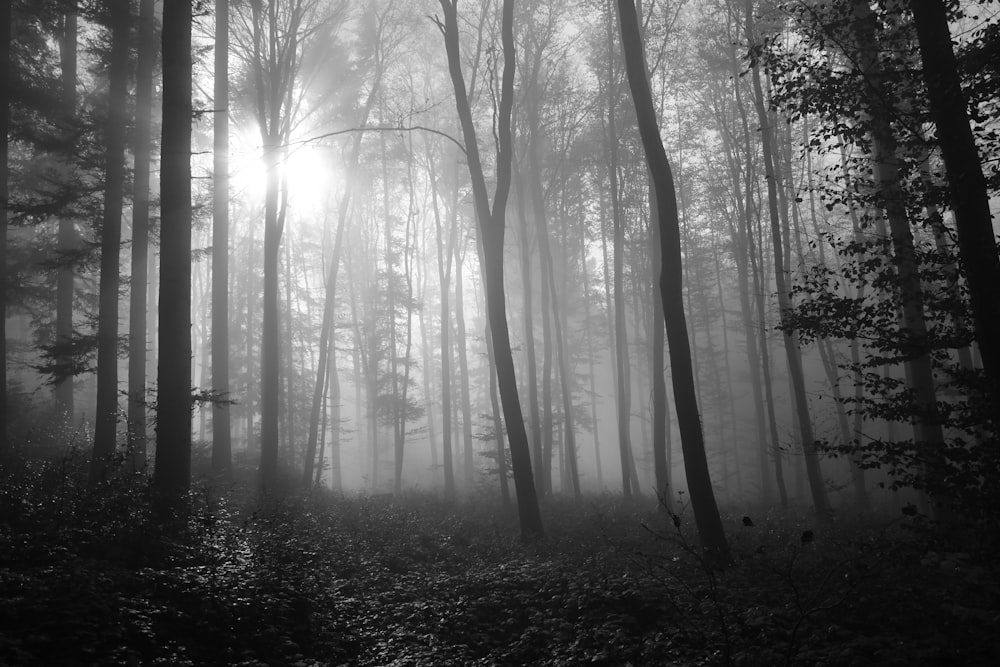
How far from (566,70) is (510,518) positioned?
15.5 metres

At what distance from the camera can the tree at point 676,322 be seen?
27.2ft

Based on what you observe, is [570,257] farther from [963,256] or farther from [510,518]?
[963,256]

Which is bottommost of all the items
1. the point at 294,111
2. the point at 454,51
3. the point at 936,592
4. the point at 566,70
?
the point at 936,592

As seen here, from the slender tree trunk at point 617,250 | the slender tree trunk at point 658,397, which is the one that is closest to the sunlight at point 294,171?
the slender tree trunk at point 617,250

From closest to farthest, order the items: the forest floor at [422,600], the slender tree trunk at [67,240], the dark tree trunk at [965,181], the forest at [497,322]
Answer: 1. the forest floor at [422,600]
2. the forest at [497,322]
3. the dark tree trunk at [965,181]
4. the slender tree trunk at [67,240]

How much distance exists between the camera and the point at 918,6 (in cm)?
597

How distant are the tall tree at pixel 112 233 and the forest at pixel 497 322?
2.4 inches

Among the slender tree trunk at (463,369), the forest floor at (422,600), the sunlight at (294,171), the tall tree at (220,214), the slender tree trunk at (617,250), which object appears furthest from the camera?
the slender tree trunk at (463,369)

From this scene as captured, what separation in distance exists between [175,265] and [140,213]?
22.4 feet

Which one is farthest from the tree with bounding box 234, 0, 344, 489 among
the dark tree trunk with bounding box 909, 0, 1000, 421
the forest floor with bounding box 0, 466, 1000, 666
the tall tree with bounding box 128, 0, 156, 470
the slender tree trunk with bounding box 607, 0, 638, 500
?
the dark tree trunk with bounding box 909, 0, 1000, 421

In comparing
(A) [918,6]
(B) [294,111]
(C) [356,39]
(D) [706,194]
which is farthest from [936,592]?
(C) [356,39]

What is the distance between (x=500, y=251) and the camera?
12500 mm

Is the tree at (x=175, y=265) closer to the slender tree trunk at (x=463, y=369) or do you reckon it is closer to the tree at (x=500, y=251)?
the tree at (x=500, y=251)

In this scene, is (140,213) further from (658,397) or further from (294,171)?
(658,397)
